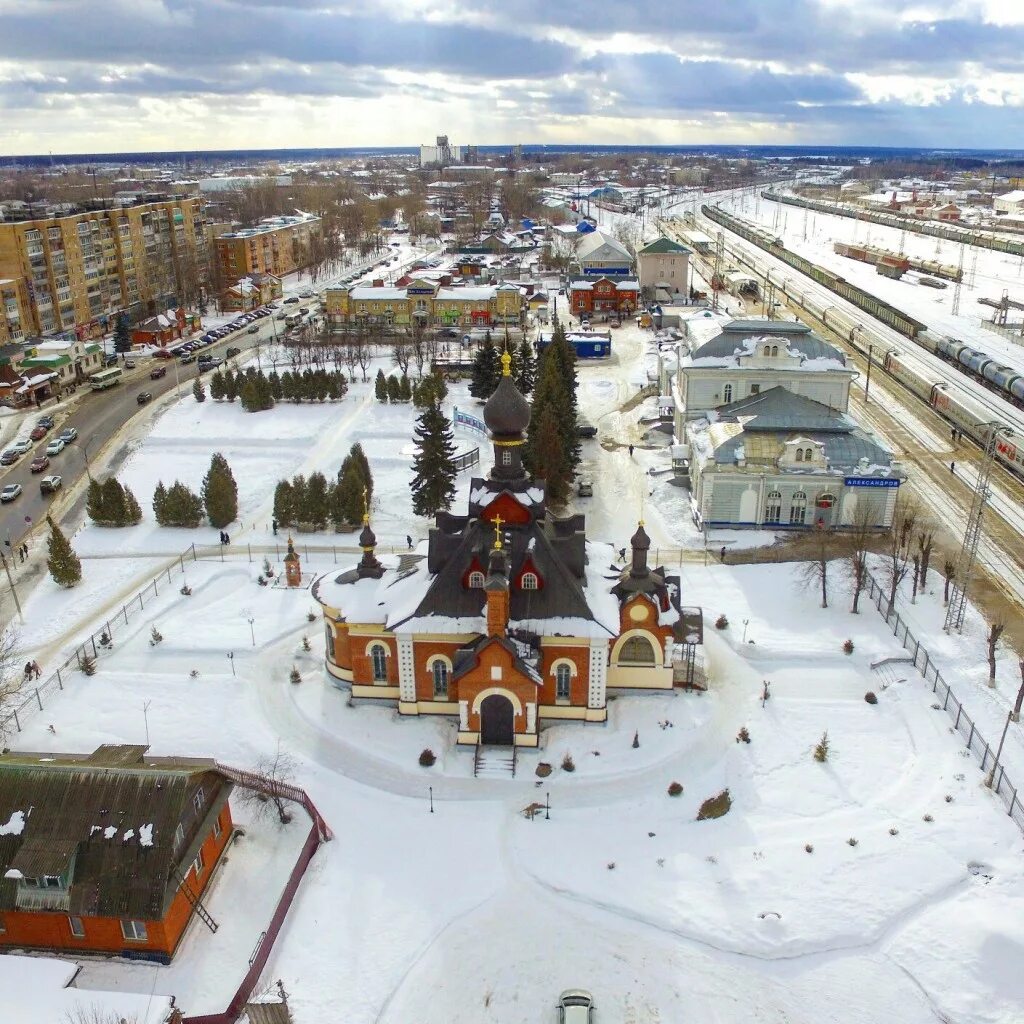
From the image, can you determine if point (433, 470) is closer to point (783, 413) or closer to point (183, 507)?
point (183, 507)

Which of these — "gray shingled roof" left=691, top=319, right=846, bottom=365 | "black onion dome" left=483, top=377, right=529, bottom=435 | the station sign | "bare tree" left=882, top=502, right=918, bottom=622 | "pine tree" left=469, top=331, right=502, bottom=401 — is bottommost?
"bare tree" left=882, top=502, right=918, bottom=622

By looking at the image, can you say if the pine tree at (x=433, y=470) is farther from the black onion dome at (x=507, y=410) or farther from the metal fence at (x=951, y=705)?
the metal fence at (x=951, y=705)

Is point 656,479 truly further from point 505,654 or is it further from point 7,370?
point 7,370

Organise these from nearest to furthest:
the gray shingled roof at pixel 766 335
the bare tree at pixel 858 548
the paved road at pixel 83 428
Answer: the bare tree at pixel 858 548
the paved road at pixel 83 428
the gray shingled roof at pixel 766 335

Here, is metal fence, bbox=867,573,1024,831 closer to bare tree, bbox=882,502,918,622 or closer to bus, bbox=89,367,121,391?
bare tree, bbox=882,502,918,622

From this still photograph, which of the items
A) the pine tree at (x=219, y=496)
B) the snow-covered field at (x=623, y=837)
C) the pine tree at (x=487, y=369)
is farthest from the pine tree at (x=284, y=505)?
the pine tree at (x=487, y=369)

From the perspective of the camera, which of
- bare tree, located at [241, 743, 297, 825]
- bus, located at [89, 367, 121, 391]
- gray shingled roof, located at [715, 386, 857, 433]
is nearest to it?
bare tree, located at [241, 743, 297, 825]

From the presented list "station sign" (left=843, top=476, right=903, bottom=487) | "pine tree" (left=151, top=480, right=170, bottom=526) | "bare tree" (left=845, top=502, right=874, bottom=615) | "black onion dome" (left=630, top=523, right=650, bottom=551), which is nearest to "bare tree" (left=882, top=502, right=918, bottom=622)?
"bare tree" (left=845, top=502, right=874, bottom=615)

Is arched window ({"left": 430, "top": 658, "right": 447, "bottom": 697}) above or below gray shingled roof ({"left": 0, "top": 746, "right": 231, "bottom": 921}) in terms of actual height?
below
